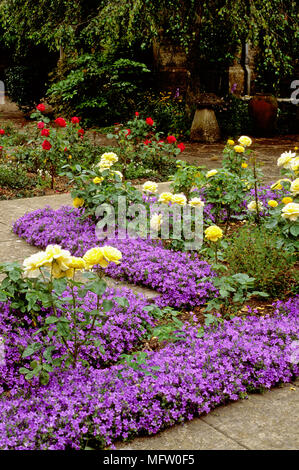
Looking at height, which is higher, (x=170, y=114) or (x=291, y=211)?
(x=170, y=114)

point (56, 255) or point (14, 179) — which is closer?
point (56, 255)

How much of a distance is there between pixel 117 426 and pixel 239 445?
48 centimetres

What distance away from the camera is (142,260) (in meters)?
4.24

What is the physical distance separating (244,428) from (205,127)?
9.44 metres

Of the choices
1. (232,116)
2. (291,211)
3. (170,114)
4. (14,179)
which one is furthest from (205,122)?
(291,211)

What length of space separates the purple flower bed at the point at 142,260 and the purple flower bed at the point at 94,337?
0.37 meters

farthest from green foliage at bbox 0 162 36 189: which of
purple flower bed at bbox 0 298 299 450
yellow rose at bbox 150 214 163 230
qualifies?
purple flower bed at bbox 0 298 299 450

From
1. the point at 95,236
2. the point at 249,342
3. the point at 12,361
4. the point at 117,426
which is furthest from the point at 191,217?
the point at 117,426

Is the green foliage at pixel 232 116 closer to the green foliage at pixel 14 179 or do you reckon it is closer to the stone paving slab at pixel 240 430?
the green foliage at pixel 14 179

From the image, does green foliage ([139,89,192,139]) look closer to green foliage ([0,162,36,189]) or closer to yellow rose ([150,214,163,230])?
green foliage ([0,162,36,189])

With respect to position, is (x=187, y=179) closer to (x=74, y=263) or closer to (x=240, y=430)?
(x=74, y=263)

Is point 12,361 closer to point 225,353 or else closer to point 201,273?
point 225,353

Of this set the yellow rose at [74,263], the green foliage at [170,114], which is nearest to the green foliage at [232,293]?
the yellow rose at [74,263]

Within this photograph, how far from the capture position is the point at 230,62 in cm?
1327
